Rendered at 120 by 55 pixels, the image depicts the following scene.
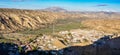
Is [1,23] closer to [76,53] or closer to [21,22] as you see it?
[21,22]

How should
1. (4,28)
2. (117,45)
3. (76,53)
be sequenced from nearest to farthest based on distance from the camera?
(76,53) → (117,45) → (4,28)

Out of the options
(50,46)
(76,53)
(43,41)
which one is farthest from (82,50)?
(43,41)

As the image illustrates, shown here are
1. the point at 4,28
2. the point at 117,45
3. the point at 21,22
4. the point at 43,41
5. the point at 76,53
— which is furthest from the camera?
the point at 21,22

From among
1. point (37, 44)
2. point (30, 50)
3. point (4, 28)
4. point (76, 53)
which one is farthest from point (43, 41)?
point (4, 28)

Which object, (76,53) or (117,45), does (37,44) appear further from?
(117,45)

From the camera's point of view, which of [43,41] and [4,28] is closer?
[43,41]

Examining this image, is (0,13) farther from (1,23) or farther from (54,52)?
(54,52)

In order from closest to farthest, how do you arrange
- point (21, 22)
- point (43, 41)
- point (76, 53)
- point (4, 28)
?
1. point (76, 53)
2. point (43, 41)
3. point (4, 28)
4. point (21, 22)

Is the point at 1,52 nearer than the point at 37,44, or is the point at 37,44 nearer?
the point at 1,52

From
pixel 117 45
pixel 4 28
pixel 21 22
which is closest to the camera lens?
pixel 117 45
